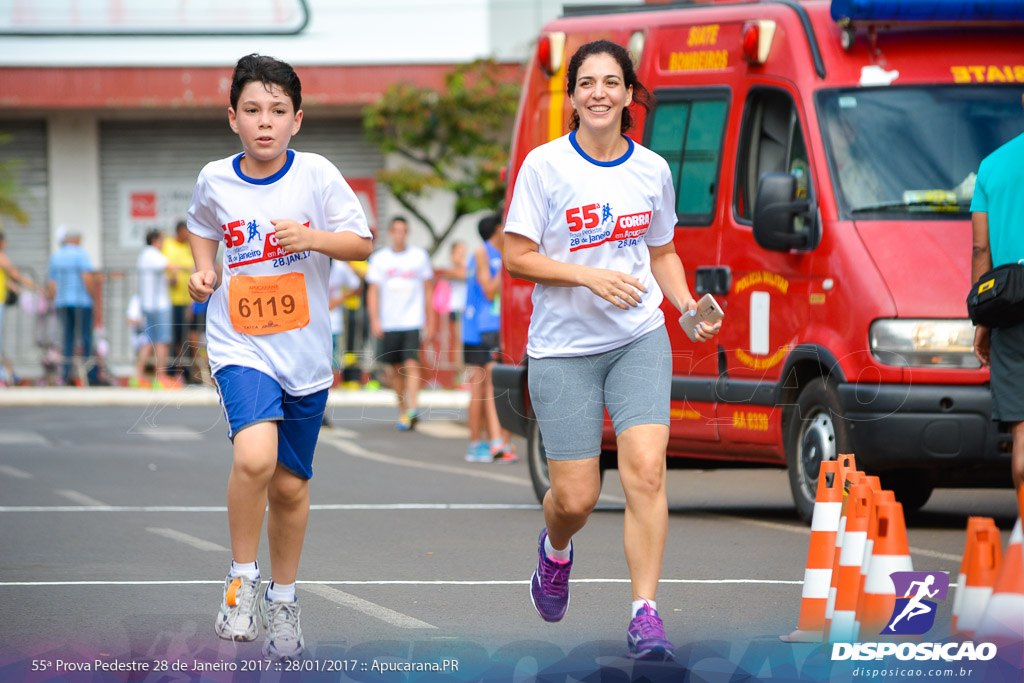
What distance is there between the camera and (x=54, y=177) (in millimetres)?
26562

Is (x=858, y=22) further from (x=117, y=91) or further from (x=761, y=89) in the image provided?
(x=117, y=91)

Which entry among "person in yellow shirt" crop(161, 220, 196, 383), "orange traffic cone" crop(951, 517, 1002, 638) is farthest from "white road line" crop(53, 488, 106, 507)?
"person in yellow shirt" crop(161, 220, 196, 383)

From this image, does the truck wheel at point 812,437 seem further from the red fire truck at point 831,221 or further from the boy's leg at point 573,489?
the boy's leg at point 573,489

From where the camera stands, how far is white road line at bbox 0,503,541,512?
33.2 ft

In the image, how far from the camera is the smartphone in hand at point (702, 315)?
547cm

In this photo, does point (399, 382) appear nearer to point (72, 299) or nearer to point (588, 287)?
point (72, 299)

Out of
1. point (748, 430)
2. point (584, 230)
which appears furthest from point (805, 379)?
point (584, 230)

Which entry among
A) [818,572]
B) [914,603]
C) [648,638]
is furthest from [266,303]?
[914,603]

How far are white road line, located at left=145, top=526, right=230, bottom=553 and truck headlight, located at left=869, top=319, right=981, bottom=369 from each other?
352 centimetres

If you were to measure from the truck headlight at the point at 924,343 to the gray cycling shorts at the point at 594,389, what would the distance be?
305cm

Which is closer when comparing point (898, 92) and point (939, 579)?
point (939, 579)

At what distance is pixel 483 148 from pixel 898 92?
595 inches

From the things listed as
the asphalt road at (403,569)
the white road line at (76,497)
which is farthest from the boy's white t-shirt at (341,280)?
the white road line at (76,497)

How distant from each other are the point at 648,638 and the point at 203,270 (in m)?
1.89
